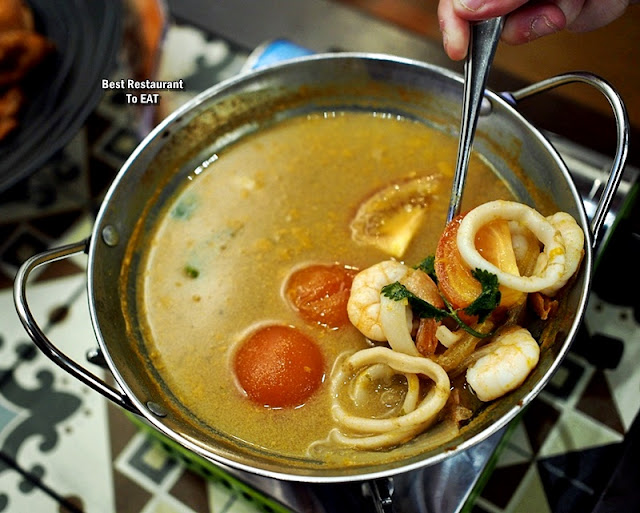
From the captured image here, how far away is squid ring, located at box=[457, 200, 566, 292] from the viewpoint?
4.75ft

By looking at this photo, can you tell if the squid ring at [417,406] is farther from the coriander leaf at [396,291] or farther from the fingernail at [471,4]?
the fingernail at [471,4]

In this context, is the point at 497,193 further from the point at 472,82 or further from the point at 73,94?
the point at 73,94

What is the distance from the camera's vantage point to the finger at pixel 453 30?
162 centimetres

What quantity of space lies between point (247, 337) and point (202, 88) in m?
1.42

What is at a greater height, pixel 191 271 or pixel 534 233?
pixel 534 233

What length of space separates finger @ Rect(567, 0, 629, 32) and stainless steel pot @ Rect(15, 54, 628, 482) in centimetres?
30

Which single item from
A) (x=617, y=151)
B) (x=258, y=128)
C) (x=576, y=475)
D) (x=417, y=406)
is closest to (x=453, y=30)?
(x=617, y=151)

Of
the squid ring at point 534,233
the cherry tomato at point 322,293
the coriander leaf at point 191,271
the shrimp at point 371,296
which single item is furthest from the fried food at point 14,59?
the squid ring at point 534,233

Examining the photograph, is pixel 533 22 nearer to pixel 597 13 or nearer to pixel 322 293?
pixel 597 13

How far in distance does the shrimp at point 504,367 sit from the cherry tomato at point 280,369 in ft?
1.27

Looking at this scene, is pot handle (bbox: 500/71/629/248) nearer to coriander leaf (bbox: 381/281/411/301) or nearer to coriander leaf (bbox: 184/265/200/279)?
coriander leaf (bbox: 381/281/411/301)

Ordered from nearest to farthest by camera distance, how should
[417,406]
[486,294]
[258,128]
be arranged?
[486,294], [417,406], [258,128]

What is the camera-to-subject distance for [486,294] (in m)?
1.44

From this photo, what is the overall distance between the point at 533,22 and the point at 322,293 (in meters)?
0.87
